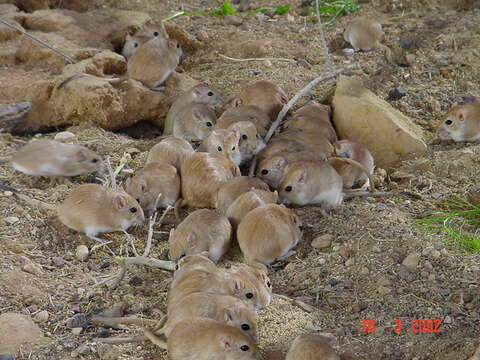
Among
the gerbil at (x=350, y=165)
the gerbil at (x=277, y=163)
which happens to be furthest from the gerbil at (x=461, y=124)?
the gerbil at (x=277, y=163)

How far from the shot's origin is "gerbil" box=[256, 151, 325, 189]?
5574 millimetres

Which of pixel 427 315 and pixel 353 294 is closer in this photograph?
pixel 427 315

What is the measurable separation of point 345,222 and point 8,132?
10.6ft

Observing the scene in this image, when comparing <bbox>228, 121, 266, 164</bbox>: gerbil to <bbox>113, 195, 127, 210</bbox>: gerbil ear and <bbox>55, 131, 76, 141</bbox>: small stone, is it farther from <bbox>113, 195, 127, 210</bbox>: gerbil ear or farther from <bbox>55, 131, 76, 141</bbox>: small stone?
<bbox>55, 131, 76, 141</bbox>: small stone

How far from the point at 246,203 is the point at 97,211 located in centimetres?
101

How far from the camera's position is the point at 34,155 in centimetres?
570

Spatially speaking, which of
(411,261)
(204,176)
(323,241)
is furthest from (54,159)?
(411,261)

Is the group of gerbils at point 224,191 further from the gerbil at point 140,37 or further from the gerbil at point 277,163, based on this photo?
the gerbil at point 140,37

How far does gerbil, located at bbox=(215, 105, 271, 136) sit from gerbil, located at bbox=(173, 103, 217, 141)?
0.22 m

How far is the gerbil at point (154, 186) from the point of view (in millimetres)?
5441

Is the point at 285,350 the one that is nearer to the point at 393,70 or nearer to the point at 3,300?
the point at 3,300

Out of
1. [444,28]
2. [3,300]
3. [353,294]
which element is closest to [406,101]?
[444,28]

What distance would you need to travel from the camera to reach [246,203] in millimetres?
4945
